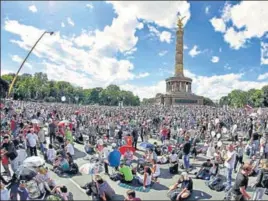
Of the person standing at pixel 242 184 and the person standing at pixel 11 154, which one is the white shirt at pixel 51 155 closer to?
the person standing at pixel 11 154

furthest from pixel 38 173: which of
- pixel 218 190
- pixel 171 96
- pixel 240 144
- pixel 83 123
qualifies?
pixel 171 96

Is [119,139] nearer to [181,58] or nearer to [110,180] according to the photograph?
[110,180]

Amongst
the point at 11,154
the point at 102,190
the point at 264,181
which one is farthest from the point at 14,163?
the point at 264,181

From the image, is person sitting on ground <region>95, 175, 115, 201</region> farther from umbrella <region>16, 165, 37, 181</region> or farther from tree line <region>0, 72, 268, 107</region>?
tree line <region>0, 72, 268, 107</region>

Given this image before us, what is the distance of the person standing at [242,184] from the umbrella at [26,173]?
245 inches

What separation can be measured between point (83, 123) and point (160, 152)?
12.2 meters

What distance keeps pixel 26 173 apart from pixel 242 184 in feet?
21.9

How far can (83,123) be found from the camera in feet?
87.3

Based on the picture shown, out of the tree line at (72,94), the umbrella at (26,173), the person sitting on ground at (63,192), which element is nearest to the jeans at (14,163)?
the umbrella at (26,173)

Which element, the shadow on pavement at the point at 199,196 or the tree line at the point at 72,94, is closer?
the shadow on pavement at the point at 199,196

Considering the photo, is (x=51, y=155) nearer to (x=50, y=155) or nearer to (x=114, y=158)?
(x=50, y=155)

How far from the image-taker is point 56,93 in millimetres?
105312

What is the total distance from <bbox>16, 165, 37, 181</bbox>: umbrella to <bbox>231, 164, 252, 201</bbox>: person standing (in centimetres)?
623

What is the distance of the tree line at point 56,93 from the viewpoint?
94.1 meters
